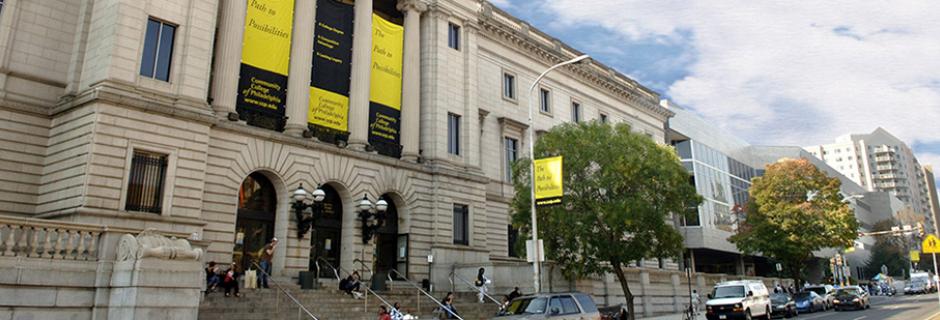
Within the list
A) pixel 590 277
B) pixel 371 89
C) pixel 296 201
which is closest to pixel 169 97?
pixel 296 201

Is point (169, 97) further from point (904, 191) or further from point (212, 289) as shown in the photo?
point (904, 191)

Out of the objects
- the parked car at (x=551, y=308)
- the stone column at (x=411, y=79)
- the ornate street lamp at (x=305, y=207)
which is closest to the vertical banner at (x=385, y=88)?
the stone column at (x=411, y=79)

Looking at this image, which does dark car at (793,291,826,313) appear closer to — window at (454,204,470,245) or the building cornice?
the building cornice

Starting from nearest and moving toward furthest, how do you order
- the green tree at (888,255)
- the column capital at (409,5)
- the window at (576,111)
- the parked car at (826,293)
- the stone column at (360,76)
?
the stone column at (360,76) → the column capital at (409,5) → the parked car at (826,293) → the window at (576,111) → the green tree at (888,255)

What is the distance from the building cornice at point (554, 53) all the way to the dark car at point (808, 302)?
20.1m

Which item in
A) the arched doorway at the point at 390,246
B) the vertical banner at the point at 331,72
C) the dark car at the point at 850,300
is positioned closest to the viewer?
the vertical banner at the point at 331,72

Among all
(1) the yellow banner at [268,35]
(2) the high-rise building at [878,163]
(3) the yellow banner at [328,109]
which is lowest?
(3) the yellow banner at [328,109]

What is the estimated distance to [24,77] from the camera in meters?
22.0

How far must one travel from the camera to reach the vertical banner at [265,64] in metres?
26.3

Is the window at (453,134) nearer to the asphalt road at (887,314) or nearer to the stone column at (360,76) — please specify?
the stone column at (360,76)

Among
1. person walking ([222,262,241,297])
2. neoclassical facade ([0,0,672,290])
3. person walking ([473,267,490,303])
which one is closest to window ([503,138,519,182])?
neoclassical facade ([0,0,672,290])

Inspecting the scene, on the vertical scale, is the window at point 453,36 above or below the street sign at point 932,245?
above

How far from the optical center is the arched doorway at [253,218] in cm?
2530

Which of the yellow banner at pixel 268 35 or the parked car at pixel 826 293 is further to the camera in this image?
the parked car at pixel 826 293
